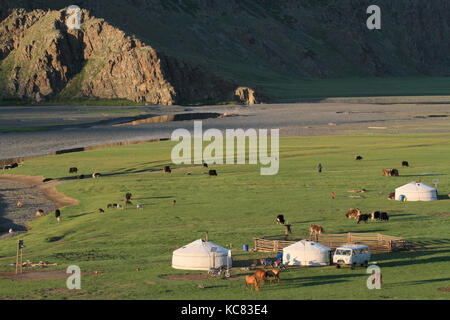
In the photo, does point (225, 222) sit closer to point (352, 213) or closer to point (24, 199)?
point (352, 213)

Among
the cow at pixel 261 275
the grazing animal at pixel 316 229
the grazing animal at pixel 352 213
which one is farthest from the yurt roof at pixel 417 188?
the cow at pixel 261 275

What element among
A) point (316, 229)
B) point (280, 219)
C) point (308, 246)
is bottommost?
point (308, 246)

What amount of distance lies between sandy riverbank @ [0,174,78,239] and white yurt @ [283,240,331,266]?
80.5 feet

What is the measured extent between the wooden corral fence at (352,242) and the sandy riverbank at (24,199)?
21.4m

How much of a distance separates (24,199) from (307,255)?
40355mm

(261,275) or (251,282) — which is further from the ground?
(261,275)

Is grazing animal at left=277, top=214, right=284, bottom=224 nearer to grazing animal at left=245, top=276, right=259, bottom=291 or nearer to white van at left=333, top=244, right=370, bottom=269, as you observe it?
white van at left=333, top=244, right=370, bottom=269

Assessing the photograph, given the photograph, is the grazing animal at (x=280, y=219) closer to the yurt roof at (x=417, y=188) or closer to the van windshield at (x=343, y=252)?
the van windshield at (x=343, y=252)

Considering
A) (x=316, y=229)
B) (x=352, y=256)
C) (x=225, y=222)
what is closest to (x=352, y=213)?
(x=316, y=229)

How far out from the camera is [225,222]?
59.4 m

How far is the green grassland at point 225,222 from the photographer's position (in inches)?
1613

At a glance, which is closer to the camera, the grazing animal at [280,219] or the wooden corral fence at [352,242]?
the wooden corral fence at [352,242]
